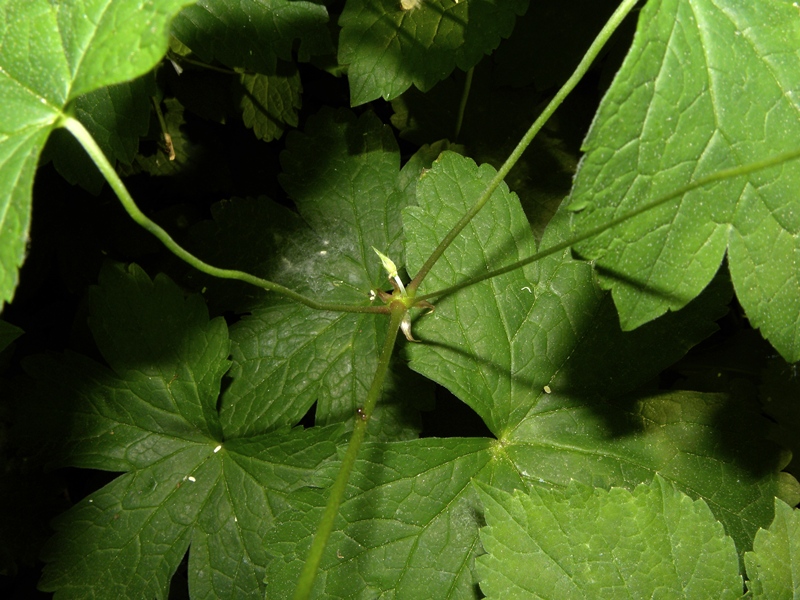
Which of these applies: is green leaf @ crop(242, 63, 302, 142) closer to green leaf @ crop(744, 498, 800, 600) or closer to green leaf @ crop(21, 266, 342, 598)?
green leaf @ crop(21, 266, 342, 598)

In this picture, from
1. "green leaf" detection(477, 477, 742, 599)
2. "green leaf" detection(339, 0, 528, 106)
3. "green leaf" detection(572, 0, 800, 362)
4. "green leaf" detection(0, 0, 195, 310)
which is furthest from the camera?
"green leaf" detection(339, 0, 528, 106)

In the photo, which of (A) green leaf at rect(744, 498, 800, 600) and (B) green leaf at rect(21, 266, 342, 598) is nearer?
(A) green leaf at rect(744, 498, 800, 600)

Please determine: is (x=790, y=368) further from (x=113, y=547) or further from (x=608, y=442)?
(x=113, y=547)

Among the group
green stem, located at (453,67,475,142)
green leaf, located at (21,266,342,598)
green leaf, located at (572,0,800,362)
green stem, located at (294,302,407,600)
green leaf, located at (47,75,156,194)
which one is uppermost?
green leaf, located at (572,0,800,362)

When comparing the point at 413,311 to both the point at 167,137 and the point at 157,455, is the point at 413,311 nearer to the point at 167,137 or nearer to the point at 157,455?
the point at 157,455

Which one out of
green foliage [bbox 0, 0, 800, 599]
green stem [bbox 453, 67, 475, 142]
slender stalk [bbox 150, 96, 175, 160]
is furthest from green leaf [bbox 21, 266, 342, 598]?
green stem [bbox 453, 67, 475, 142]

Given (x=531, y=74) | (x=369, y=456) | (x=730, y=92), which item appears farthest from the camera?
(x=531, y=74)

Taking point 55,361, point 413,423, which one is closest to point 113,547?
point 55,361
